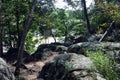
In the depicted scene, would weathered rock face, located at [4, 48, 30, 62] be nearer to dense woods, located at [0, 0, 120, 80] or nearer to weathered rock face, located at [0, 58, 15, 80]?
dense woods, located at [0, 0, 120, 80]

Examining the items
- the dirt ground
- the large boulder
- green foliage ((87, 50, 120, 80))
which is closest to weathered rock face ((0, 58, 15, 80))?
green foliage ((87, 50, 120, 80))

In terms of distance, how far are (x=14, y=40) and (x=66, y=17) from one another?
1207 cm

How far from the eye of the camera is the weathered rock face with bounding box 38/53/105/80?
8681mm

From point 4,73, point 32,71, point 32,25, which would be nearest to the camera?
point 4,73

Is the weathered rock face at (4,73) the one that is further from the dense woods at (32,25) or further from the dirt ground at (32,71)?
the dirt ground at (32,71)

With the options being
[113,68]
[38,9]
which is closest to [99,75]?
[113,68]

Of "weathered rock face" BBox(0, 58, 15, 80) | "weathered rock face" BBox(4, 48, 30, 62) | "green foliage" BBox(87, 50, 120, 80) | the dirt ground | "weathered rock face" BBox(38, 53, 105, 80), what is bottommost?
"weathered rock face" BBox(4, 48, 30, 62)

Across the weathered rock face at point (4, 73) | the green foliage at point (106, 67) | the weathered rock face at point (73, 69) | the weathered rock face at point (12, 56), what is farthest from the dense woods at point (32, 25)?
the weathered rock face at point (4, 73)

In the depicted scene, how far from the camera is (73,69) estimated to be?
9.20 m

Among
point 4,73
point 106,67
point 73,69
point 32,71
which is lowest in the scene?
point 32,71

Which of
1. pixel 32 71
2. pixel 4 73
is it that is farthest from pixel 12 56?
pixel 4 73

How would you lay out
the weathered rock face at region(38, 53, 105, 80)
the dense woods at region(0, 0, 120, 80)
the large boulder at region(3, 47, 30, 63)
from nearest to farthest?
1. the weathered rock face at region(38, 53, 105, 80)
2. the dense woods at region(0, 0, 120, 80)
3. the large boulder at region(3, 47, 30, 63)

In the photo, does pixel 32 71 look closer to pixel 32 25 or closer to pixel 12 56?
pixel 12 56

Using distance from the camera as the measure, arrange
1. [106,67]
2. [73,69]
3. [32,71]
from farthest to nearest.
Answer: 1. [32,71]
2. [73,69]
3. [106,67]
